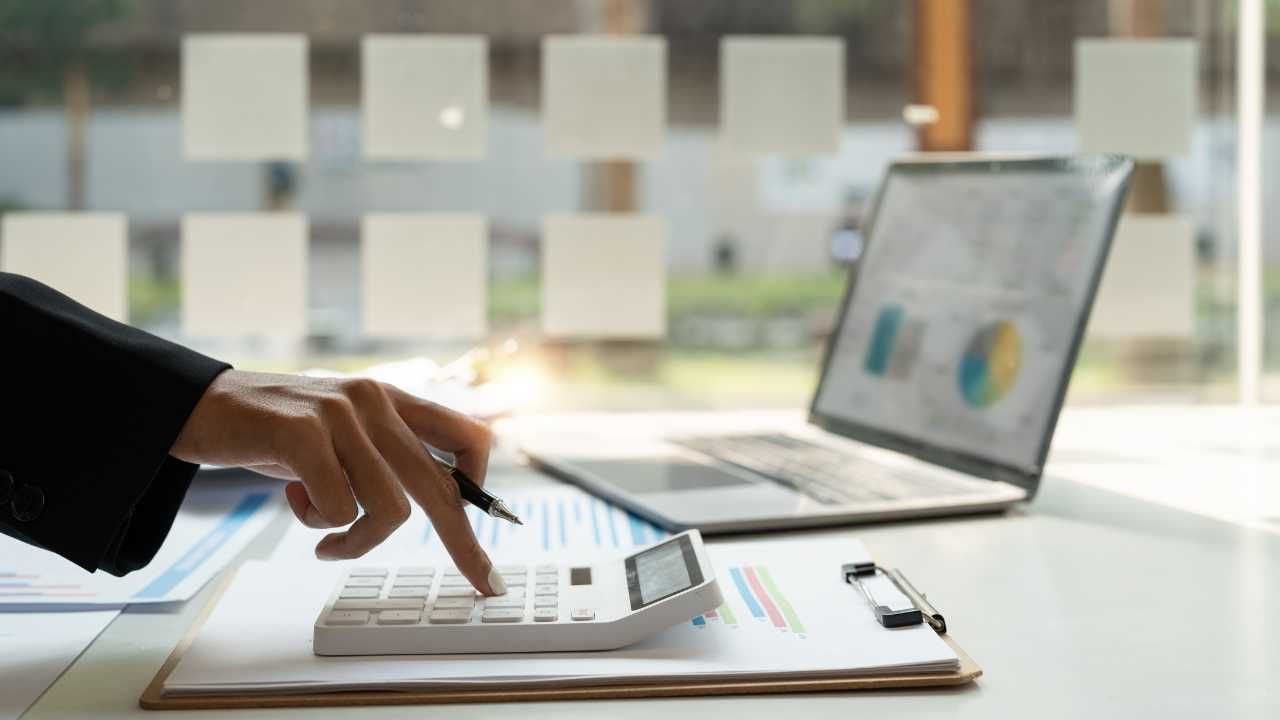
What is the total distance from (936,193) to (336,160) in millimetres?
949

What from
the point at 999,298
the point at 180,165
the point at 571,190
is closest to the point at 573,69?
the point at 571,190

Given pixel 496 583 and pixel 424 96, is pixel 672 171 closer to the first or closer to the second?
pixel 424 96

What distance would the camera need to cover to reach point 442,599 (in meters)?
0.72

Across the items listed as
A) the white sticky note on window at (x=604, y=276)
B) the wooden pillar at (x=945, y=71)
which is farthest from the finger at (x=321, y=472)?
the wooden pillar at (x=945, y=71)

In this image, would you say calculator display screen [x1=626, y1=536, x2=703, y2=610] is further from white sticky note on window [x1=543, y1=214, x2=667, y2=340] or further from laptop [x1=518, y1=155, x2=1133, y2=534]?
white sticky note on window [x1=543, y1=214, x2=667, y2=340]

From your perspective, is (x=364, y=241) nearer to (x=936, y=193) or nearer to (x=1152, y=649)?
(x=936, y=193)

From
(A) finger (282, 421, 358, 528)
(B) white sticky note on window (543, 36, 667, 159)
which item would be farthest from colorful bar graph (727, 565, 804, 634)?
(B) white sticky note on window (543, 36, 667, 159)

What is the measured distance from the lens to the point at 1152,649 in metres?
0.71

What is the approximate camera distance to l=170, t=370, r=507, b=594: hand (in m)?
0.69

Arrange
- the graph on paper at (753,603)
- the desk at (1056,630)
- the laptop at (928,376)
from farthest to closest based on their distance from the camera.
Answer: the laptop at (928,376) < the graph on paper at (753,603) < the desk at (1056,630)

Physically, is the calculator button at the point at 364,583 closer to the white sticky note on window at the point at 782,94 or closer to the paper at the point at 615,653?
the paper at the point at 615,653

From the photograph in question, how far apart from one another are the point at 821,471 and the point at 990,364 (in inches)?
7.4

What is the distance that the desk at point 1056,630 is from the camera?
62cm

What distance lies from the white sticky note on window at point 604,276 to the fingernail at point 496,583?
4.03 feet
